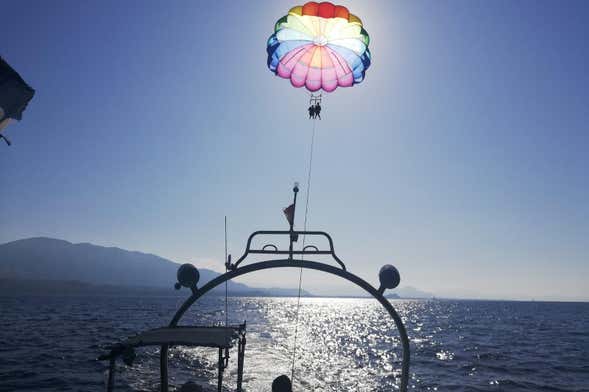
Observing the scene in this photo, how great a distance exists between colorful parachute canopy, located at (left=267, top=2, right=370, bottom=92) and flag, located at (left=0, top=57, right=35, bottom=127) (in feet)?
20.3

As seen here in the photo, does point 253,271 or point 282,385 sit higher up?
point 253,271

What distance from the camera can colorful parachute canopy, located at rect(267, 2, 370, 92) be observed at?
10.7 metres

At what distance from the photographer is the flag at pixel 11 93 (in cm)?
835

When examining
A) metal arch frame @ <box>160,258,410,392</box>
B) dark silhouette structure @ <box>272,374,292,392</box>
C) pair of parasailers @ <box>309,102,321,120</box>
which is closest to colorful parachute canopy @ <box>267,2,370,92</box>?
pair of parasailers @ <box>309,102,321,120</box>

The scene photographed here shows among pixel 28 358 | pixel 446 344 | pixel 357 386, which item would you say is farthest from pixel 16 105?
pixel 446 344

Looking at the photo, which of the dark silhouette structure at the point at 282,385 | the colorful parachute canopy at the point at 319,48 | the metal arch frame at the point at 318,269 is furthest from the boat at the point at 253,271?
the colorful parachute canopy at the point at 319,48

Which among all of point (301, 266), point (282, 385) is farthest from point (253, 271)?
point (282, 385)

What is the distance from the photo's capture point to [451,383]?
A: 30.8 m

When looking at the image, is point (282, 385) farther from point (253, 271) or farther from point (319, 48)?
point (319, 48)

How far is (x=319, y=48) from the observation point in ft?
38.2

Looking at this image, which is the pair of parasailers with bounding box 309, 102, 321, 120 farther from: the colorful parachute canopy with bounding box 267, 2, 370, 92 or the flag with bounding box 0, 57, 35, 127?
the flag with bounding box 0, 57, 35, 127

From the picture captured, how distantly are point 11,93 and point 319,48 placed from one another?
779 cm

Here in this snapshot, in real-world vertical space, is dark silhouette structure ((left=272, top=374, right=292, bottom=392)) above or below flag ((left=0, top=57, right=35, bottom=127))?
below

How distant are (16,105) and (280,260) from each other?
665 centimetres
